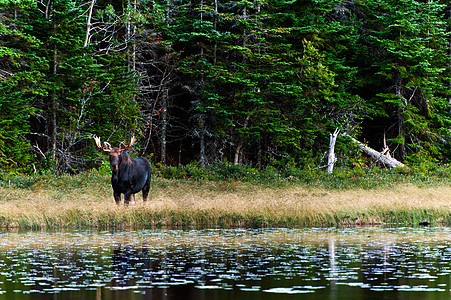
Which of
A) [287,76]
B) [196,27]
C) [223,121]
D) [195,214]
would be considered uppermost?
[196,27]

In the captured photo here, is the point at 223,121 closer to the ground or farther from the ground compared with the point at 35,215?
farther from the ground

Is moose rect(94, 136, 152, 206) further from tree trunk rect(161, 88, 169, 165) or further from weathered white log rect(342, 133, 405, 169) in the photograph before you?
weathered white log rect(342, 133, 405, 169)

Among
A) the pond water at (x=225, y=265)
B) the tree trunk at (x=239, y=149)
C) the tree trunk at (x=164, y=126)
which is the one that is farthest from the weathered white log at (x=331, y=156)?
the pond water at (x=225, y=265)

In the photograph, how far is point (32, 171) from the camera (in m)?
28.3

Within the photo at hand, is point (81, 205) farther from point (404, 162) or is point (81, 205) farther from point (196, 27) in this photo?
point (404, 162)

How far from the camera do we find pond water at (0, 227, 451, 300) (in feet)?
26.9

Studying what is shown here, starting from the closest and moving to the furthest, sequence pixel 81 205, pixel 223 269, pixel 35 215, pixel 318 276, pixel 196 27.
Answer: pixel 318 276 → pixel 223 269 → pixel 35 215 → pixel 81 205 → pixel 196 27

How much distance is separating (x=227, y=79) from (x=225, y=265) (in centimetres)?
2216

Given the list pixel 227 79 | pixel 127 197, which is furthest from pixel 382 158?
pixel 127 197

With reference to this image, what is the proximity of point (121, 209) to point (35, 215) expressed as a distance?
249cm

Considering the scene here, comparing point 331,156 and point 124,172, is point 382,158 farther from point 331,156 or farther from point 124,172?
point 124,172

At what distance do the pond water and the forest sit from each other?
549 inches

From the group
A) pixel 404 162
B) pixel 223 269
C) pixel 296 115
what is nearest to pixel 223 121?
pixel 296 115

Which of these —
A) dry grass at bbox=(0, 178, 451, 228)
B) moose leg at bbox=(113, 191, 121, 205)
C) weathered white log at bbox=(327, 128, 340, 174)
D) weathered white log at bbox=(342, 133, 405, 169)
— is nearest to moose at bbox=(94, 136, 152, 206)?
moose leg at bbox=(113, 191, 121, 205)
